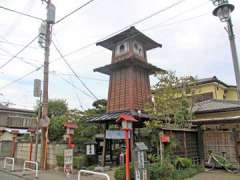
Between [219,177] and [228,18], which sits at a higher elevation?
[228,18]

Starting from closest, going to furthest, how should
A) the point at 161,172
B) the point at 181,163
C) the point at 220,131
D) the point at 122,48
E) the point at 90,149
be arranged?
the point at 161,172
the point at 181,163
the point at 220,131
the point at 90,149
the point at 122,48

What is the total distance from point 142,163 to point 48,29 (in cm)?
1030

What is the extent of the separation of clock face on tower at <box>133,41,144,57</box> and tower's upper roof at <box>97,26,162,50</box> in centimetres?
30

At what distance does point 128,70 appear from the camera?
44.8 feet

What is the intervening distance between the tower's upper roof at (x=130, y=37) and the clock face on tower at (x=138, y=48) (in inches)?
11.9

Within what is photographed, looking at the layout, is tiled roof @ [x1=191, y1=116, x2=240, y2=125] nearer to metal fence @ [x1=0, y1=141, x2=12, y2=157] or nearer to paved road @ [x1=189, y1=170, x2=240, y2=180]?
paved road @ [x1=189, y1=170, x2=240, y2=180]

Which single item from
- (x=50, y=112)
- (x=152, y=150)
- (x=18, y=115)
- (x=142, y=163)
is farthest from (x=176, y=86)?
(x=18, y=115)

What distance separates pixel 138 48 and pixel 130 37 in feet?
3.53

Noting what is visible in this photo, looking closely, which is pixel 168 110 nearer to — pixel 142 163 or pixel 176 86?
pixel 176 86

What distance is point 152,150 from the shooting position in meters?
11.5

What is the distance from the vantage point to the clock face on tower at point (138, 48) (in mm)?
14534

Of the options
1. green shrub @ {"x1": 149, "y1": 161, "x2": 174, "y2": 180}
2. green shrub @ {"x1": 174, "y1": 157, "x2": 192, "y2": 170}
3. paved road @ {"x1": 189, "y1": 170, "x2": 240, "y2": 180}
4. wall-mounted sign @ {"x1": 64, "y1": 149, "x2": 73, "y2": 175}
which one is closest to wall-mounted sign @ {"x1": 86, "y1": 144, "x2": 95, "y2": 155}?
wall-mounted sign @ {"x1": 64, "y1": 149, "x2": 73, "y2": 175}

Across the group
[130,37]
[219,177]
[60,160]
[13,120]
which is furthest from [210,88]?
[13,120]

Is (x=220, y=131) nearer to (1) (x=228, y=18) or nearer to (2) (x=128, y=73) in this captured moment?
(2) (x=128, y=73)
